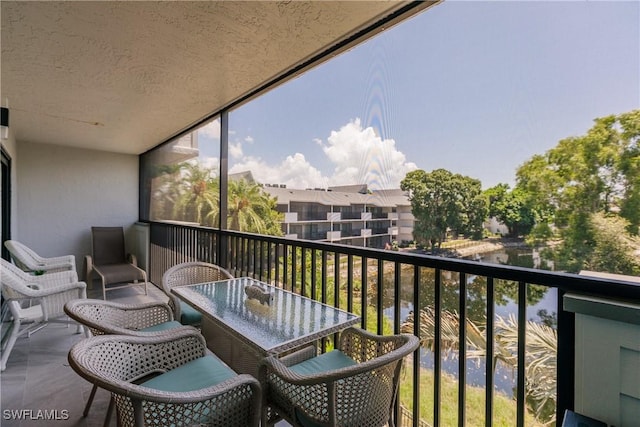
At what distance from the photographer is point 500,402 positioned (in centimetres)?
152

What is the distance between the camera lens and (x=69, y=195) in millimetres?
5328

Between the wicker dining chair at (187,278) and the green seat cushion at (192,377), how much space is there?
28.2 inches

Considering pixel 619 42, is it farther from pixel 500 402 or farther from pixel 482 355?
pixel 500 402

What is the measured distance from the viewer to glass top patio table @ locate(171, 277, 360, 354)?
1.41m

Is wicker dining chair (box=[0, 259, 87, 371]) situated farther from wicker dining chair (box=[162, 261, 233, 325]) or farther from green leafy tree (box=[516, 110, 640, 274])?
green leafy tree (box=[516, 110, 640, 274])

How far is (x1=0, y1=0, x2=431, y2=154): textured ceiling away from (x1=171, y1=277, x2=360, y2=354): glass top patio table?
5.63 ft

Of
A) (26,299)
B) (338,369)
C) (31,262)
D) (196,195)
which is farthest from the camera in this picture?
(196,195)

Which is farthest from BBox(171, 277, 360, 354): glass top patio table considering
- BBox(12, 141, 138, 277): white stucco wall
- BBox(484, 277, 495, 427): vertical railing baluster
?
BBox(12, 141, 138, 277): white stucco wall

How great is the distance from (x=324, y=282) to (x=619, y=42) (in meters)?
2.06

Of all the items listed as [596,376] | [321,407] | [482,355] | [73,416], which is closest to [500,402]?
[482,355]

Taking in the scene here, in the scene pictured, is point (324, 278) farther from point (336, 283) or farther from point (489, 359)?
point (489, 359)

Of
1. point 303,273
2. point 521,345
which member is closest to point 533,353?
point 521,345

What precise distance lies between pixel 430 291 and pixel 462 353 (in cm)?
34

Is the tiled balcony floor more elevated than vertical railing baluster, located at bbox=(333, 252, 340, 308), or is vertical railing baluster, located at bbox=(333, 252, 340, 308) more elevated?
vertical railing baluster, located at bbox=(333, 252, 340, 308)
